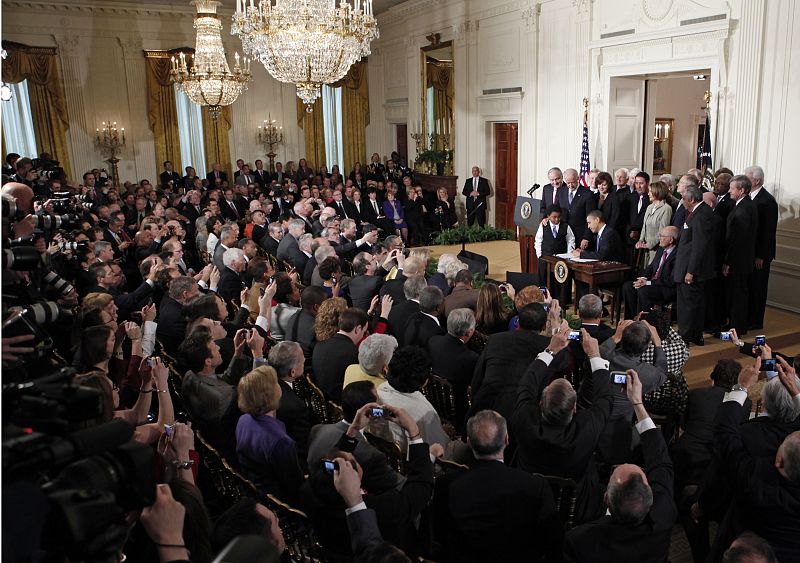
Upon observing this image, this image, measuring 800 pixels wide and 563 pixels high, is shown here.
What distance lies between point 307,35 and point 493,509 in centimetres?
589

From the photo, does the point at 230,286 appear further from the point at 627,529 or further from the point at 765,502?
the point at 765,502

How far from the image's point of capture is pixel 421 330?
481 centimetres

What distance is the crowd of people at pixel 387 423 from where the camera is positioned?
4.71ft

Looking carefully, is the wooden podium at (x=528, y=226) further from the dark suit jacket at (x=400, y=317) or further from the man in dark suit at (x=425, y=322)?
the man in dark suit at (x=425, y=322)

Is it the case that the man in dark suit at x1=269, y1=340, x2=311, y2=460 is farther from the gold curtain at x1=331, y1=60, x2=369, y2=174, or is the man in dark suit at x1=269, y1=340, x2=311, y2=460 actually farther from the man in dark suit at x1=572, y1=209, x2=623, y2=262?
the gold curtain at x1=331, y1=60, x2=369, y2=174

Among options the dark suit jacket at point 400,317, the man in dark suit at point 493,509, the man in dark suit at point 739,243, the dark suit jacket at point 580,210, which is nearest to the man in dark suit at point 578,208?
the dark suit jacket at point 580,210

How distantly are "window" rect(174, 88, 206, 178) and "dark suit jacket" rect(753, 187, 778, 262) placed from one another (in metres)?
14.0

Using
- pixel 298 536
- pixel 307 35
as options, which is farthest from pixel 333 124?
pixel 298 536

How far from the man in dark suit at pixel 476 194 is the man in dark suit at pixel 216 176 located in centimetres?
646

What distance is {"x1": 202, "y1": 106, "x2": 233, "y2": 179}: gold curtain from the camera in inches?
671

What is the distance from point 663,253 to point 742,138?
2.59 metres

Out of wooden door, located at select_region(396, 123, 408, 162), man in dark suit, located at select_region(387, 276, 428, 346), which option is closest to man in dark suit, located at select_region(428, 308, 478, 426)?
man in dark suit, located at select_region(387, 276, 428, 346)

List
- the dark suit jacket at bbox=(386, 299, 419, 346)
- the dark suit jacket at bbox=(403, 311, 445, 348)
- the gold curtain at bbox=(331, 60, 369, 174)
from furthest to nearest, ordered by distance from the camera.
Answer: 1. the gold curtain at bbox=(331, 60, 369, 174)
2. the dark suit jacket at bbox=(386, 299, 419, 346)
3. the dark suit jacket at bbox=(403, 311, 445, 348)

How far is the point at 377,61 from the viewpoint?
57.8ft
